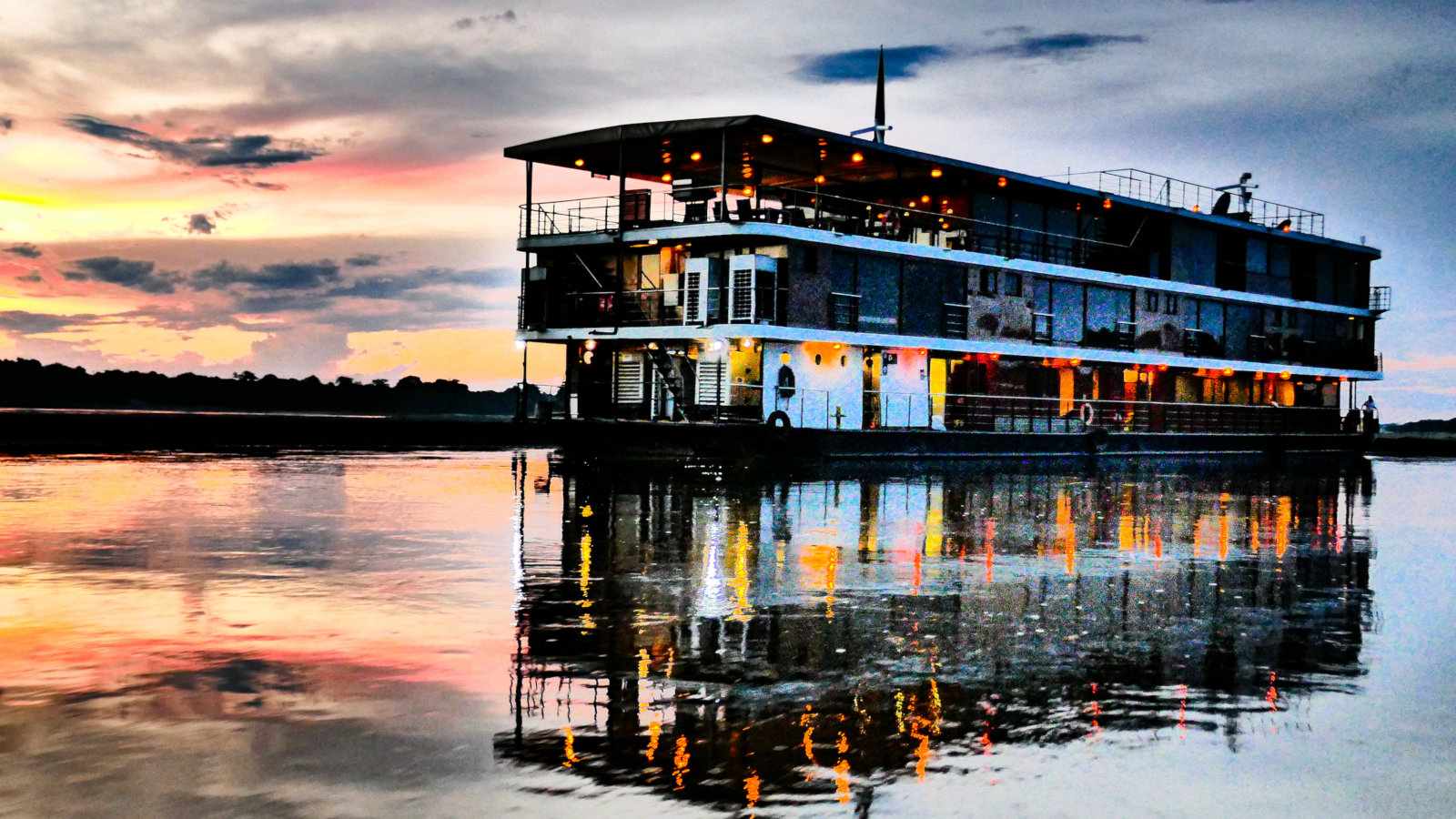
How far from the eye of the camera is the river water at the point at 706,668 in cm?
599

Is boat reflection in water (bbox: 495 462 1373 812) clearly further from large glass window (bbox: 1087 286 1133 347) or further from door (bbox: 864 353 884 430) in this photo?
large glass window (bbox: 1087 286 1133 347)

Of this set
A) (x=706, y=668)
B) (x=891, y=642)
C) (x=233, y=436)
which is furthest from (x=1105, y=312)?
(x=706, y=668)

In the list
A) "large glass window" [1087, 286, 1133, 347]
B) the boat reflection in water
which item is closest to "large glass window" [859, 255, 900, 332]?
"large glass window" [1087, 286, 1133, 347]

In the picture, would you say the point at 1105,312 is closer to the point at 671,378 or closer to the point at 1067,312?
the point at 1067,312

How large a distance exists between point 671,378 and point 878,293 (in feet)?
22.2

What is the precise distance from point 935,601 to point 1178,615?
1.99m

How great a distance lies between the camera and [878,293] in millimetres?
39281

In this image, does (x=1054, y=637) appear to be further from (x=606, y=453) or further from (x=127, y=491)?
(x=606, y=453)

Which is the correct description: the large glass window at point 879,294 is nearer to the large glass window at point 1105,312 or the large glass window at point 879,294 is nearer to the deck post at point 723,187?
the deck post at point 723,187

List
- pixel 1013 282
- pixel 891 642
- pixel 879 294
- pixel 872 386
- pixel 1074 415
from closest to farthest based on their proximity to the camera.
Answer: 1. pixel 891 642
2. pixel 879 294
3. pixel 872 386
4. pixel 1013 282
5. pixel 1074 415

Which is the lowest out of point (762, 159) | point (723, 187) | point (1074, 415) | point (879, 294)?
point (1074, 415)

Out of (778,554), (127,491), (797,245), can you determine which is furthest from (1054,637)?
(797,245)

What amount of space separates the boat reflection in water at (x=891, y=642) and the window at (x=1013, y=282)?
24.7 meters

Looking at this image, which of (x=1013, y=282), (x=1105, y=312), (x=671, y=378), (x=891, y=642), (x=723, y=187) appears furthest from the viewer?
(x=1105, y=312)
